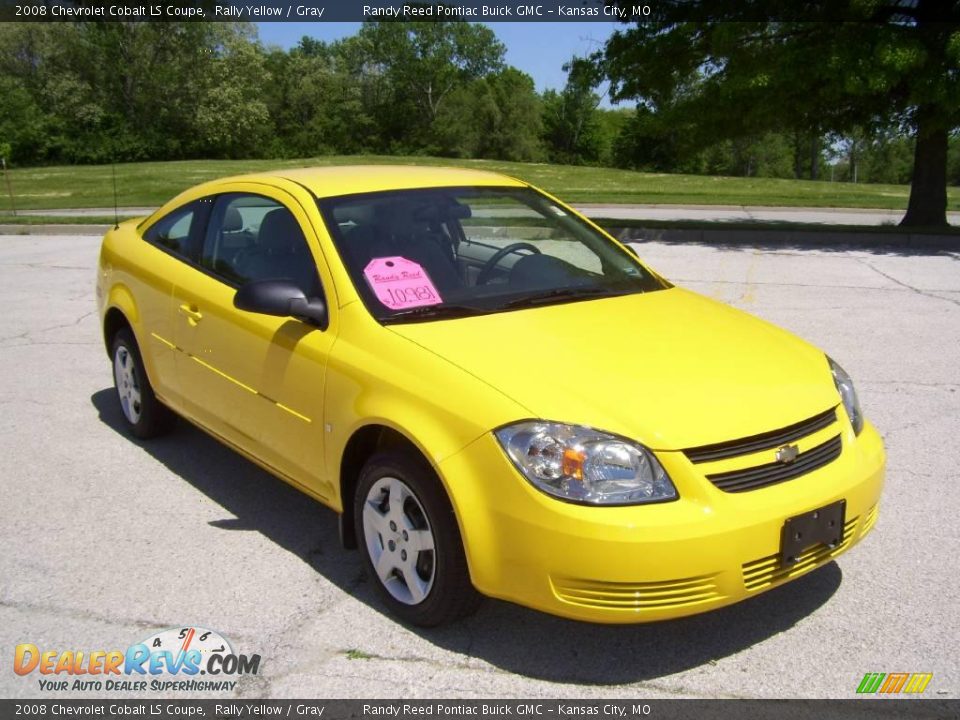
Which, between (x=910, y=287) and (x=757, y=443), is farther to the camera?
(x=910, y=287)

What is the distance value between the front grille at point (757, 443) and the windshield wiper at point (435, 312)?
3.68 ft

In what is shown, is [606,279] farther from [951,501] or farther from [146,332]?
[146,332]

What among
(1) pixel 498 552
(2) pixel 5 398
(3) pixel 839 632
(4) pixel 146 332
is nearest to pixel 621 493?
(1) pixel 498 552

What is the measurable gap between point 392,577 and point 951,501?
→ 109 inches

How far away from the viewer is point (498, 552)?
2.98 meters

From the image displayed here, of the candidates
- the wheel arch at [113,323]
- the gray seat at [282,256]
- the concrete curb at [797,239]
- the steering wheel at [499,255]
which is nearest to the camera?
the gray seat at [282,256]

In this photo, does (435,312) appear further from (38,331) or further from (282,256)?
A: (38,331)

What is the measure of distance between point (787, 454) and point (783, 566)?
36 cm

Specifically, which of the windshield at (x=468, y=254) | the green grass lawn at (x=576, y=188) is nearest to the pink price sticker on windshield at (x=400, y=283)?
the windshield at (x=468, y=254)

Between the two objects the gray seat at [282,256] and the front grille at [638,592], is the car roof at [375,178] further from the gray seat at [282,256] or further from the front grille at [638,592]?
the front grille at [638,592]

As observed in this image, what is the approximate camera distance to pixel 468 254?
4398mm

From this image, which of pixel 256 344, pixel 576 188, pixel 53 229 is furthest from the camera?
pixel 576 188

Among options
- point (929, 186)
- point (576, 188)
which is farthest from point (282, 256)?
point (576, 188)

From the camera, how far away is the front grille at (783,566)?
9.77 ft
